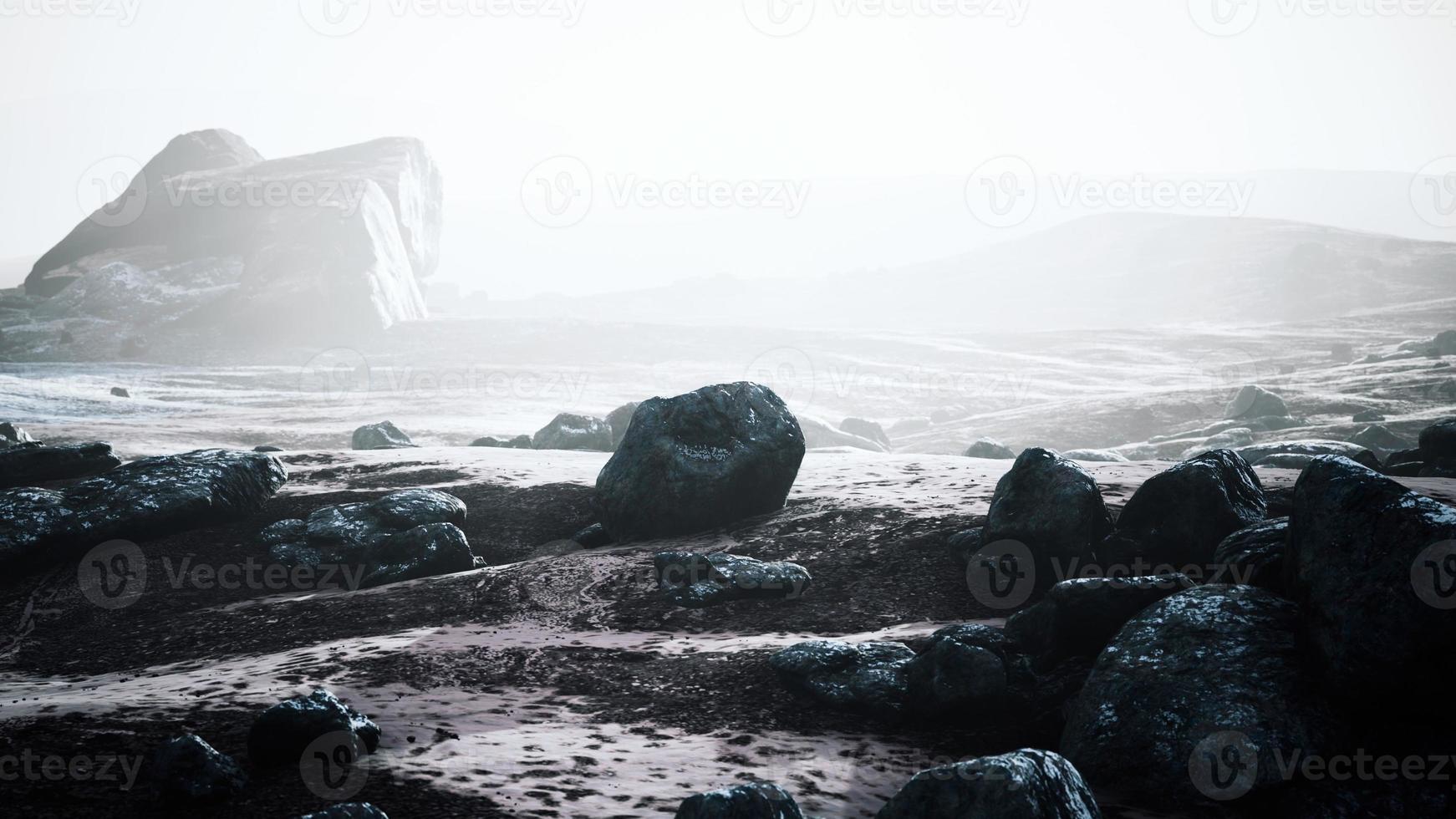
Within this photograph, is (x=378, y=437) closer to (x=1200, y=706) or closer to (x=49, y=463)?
(x=49, y=463)

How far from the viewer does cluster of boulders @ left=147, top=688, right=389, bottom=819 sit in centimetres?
503

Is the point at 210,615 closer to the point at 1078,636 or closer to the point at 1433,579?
the point at 1078,636

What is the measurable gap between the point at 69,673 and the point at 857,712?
281 inches

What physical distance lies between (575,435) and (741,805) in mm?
17843

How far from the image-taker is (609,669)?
7918 millimetres

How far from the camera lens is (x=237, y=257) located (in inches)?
2110

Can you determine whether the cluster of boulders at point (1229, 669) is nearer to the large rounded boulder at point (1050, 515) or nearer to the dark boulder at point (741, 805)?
the dark boulder at point (741, 805)

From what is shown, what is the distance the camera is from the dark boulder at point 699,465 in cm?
1183

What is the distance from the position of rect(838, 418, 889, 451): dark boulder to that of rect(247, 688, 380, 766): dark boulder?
28473mm

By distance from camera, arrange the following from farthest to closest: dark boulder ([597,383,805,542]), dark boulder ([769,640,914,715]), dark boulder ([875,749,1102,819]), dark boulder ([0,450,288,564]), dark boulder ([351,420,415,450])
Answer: dark boulder ([351,420,415,450]), dark boulder ([597,383,805,542]), dark boulder ([0,450,288,564]), dark boulder ([769,640,914,715]), dark boulder ([875,749,1102,819])

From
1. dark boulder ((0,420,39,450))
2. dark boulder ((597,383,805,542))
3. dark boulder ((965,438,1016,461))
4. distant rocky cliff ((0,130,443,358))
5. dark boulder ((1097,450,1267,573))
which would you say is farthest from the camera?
distant rocky cliff ((0,130,443,358))

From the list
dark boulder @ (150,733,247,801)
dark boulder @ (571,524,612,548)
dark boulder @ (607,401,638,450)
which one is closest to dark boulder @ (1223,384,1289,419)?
dark boulder @ (607,401,638,450)

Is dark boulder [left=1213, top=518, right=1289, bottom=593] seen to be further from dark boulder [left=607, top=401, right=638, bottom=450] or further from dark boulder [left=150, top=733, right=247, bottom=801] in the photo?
dark boulder [left=607, top=401, right=638, bottom=450]

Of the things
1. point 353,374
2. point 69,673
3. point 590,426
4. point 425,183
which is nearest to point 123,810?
point 69,673
